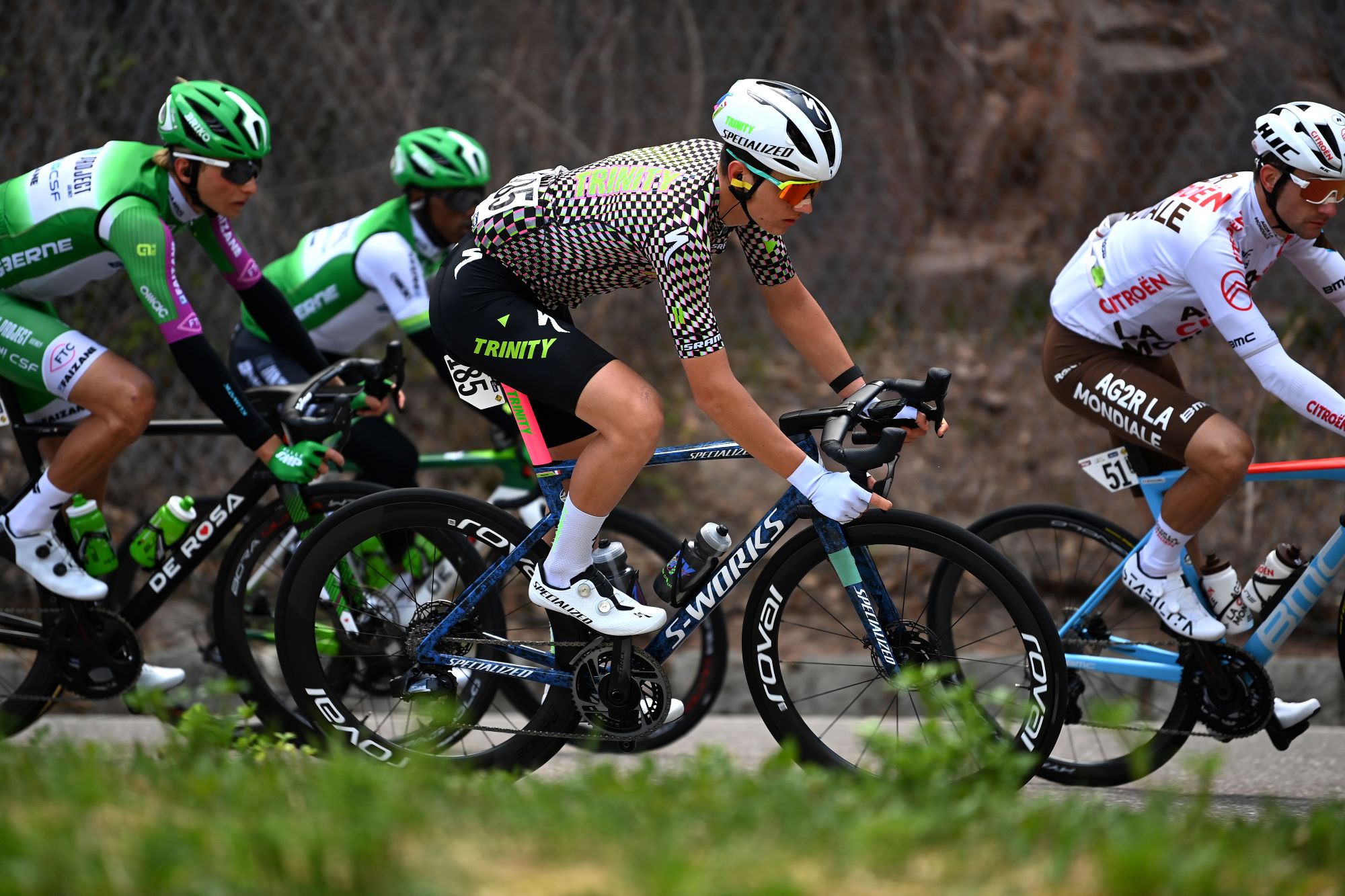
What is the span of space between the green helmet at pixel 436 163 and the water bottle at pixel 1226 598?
11.1 feet

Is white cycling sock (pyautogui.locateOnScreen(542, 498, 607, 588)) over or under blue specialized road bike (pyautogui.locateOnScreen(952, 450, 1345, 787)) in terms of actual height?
over

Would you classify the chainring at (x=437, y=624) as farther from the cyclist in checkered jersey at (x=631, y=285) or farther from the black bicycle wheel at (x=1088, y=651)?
the black bicycle wheel at (x=1088, y=651)

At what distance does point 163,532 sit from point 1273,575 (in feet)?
13.2

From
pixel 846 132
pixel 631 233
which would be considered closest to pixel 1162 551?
pixel 631 233

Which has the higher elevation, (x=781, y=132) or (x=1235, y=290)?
(x=781, y=132)

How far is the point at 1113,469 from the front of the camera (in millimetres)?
4621

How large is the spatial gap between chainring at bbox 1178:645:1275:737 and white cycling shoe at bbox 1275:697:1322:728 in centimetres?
5

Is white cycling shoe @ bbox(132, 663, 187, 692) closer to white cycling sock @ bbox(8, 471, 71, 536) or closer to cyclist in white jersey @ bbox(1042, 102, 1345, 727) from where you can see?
white cycling sock @ bbox(8, 471, 71, 536)

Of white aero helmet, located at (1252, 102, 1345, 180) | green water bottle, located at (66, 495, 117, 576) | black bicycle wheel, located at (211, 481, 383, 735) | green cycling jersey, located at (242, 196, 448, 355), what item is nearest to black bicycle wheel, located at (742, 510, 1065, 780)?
black bicycle wheel, located at (211, 481, 383, 735)

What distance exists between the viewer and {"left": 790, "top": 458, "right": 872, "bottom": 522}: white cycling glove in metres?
3.58

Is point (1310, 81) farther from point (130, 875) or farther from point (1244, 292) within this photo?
point (130, 875)

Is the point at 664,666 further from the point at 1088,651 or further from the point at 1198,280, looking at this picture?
the point at 1198,280

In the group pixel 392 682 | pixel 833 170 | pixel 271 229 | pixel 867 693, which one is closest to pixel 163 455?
pixel 271 229

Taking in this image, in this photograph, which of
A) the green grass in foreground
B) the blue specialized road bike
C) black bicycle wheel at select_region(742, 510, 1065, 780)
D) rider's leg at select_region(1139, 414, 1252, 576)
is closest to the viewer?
the green grass in foreground
